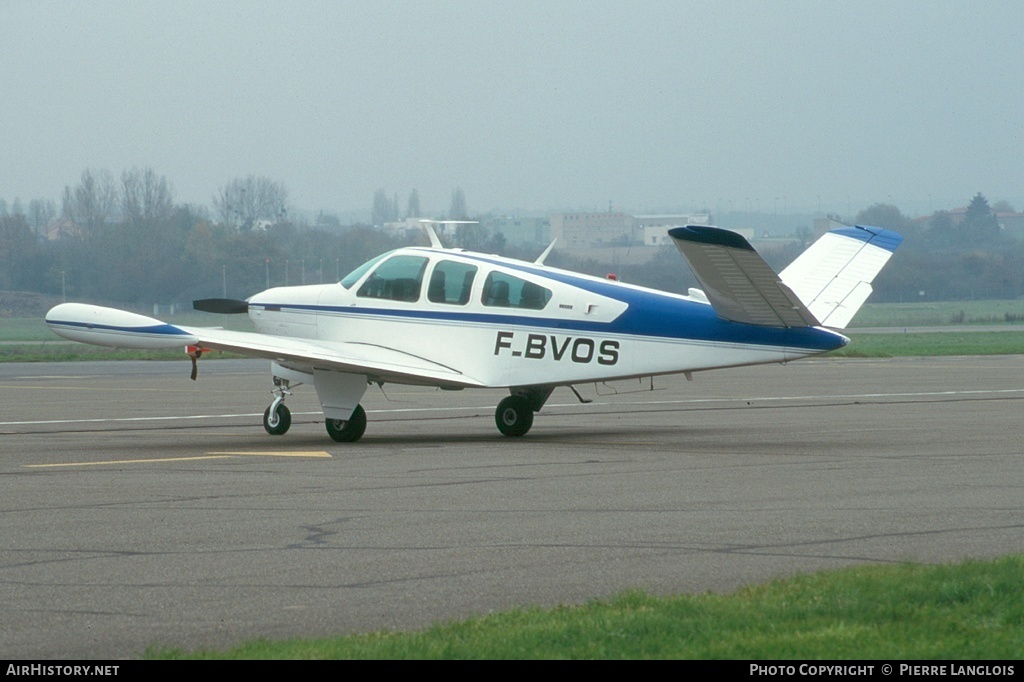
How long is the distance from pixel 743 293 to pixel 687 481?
3451 mm

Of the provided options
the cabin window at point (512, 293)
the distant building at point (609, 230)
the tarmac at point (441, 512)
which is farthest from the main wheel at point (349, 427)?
the distant building at point (609, 230)

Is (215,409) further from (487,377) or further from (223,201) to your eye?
(223,201)

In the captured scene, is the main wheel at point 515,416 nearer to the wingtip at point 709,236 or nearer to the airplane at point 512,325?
the airplane at point 512,325

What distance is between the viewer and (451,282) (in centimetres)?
1820

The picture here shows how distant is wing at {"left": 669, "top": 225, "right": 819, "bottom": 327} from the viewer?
15.2 m

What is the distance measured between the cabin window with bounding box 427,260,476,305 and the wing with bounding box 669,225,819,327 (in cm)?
A: 345

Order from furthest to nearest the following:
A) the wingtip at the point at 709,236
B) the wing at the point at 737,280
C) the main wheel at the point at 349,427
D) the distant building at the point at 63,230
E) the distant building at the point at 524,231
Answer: the distant building at the point at 63,230 < the distant building at the point at 524,231 < the main wheel at the point at 349,427 < the wing at the point at 737,280 < the wingtip at the point at 709,236

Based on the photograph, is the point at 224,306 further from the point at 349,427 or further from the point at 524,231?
the point at 524,231

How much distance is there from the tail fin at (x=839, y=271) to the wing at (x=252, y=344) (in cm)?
436

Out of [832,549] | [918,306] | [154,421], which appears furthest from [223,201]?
[832,549]

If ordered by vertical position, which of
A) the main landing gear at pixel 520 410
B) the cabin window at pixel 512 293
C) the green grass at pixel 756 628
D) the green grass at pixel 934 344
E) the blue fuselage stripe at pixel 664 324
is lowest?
the green grass at pixel 934 344

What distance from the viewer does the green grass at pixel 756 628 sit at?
20.8 feet

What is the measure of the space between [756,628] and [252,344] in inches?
440

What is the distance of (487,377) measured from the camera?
58.6 feet
